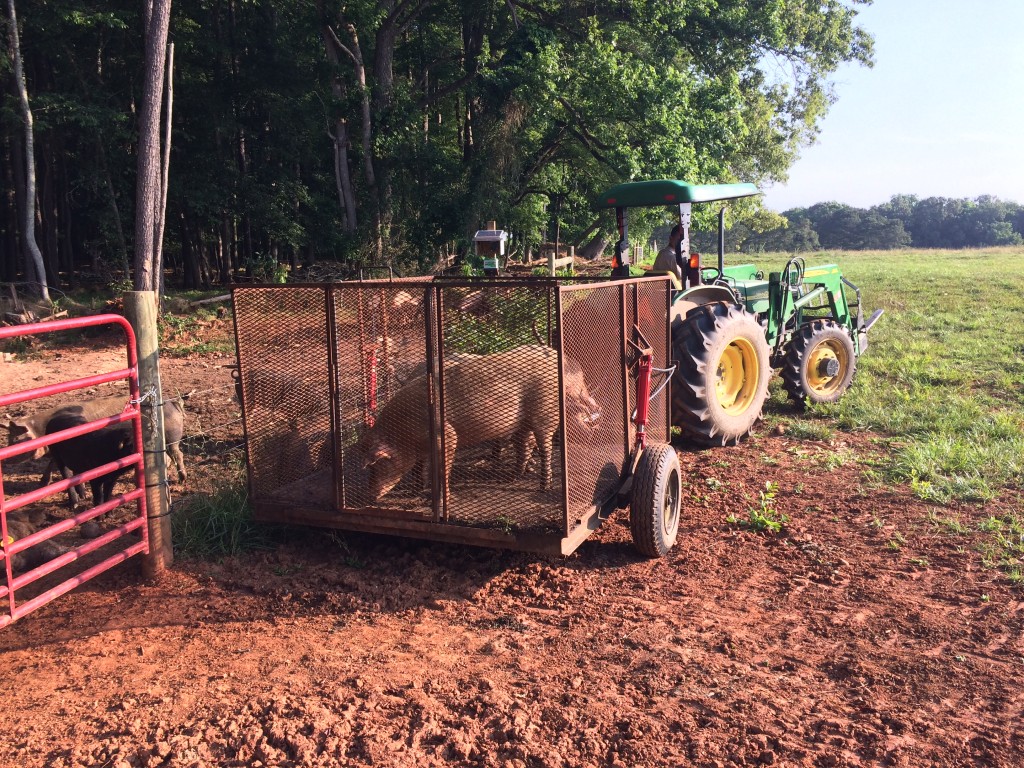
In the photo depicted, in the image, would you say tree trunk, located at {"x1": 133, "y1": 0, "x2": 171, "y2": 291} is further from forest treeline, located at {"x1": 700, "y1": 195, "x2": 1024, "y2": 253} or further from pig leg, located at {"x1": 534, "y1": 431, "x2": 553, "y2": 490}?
forest treeline, located at {"x1": 700, "y1": 195, "x2": 1024, "y2": 253}

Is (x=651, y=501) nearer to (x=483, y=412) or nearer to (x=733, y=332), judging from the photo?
(x=483, y=412)

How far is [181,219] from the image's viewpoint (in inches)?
910

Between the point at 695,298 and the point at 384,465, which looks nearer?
the point at 384,465

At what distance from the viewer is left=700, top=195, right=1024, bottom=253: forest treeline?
243ft

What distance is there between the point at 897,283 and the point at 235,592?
2513cm

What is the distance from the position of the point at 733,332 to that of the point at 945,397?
362 cm

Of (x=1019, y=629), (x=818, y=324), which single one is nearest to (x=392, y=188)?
(x=818, y=324)

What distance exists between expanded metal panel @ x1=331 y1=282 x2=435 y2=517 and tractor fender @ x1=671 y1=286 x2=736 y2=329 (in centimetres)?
314

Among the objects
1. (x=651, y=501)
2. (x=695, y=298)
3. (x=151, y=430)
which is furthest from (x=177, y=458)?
(x=695, y=298)

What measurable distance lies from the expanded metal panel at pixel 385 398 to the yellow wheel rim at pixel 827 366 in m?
5.54

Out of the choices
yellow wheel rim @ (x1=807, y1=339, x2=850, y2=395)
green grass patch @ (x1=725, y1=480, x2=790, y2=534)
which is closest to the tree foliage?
yellow wheel rim @ (x1=807, y1=339, x2=850, y2=395)

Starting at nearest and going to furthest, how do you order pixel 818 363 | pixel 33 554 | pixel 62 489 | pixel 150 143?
pixel 62 489 < pixel 33 554 < pixel 818 363 < pixel 150 143

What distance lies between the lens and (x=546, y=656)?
12.0 ft

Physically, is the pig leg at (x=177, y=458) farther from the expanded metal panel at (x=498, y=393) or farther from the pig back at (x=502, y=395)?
the pig back at (x=502, y=395)
